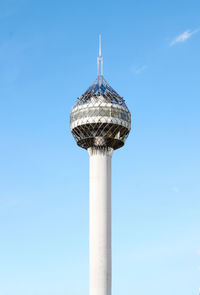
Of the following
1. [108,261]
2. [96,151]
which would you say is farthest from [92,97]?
[108,261]

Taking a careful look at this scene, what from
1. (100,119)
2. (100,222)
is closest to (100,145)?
(100,119)

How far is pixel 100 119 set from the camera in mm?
97812

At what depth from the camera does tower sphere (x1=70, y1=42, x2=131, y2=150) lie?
9831 centimetres

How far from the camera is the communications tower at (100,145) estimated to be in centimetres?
9129

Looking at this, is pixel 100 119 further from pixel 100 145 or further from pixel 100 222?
pixel 100 222

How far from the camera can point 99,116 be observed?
98000 mm

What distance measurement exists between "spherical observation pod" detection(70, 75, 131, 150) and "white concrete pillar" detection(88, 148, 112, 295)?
2.62 meters

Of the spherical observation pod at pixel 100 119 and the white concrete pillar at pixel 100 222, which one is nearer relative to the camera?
the white concrete pillar at pixel 100 222

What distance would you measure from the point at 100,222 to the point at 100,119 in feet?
70.6

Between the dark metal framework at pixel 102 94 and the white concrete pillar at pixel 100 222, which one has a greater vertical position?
the dark metal framework at pixel 102 94

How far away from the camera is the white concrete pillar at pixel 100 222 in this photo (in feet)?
296

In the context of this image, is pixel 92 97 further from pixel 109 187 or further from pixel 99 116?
pixel 109 187

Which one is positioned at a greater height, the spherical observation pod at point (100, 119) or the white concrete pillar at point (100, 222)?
the spherical observation pod at point (100, 119)

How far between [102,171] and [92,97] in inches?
656
